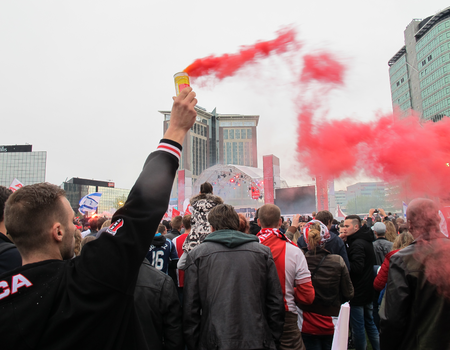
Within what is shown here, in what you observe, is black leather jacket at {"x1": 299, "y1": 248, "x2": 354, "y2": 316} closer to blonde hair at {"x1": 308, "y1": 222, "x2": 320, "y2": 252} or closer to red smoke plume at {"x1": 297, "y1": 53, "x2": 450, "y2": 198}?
blonde hair at {"x1": 308, "y1": 222, "x2": 320, "y2": 252}

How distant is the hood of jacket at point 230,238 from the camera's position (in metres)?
2.61

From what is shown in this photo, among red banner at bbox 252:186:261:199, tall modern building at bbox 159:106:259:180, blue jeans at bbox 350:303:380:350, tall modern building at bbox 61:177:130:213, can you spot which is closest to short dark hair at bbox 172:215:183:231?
blue jeans at bbox 350:303:380:350

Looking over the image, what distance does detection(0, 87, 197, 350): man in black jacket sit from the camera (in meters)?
1.13

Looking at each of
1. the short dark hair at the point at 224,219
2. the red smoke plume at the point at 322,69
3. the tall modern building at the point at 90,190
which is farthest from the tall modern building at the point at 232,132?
the tall modern building at the point at 90,190

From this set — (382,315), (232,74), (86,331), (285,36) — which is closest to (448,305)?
(382,315)

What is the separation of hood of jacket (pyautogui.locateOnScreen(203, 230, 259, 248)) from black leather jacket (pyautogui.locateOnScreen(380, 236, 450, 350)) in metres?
1.21

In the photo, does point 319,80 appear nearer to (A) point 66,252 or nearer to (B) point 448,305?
(B) point 448,305

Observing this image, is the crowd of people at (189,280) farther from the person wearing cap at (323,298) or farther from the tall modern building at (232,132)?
the tall modern building at (232,132)

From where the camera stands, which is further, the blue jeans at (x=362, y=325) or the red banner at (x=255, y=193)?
the red banner at (x=255, y=193)

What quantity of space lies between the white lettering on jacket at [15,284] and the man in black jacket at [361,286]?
4.77m

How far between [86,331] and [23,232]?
0.54m

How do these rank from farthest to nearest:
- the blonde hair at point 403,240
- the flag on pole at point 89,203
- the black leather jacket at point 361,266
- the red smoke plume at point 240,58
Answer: the flag on pole at point 89,203, the black leather jacket at point 361,266, the blonde hair at point 403,240, the red smoke plume at point 240,58

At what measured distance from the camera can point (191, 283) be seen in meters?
2.59

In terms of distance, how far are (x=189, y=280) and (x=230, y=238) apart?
506mm
